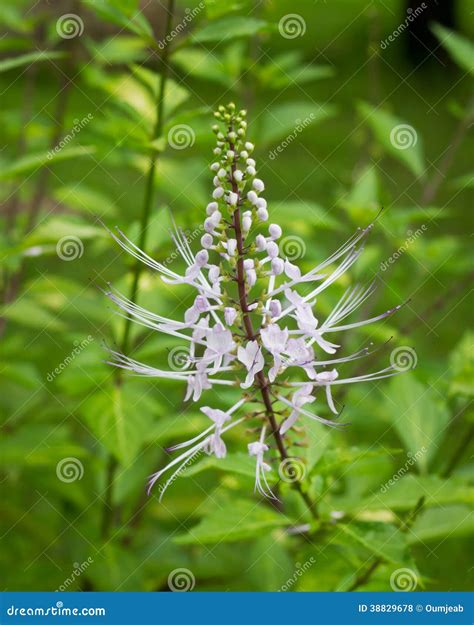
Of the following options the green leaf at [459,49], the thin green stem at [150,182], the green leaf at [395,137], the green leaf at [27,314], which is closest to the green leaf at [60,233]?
the thin green stem at [150,182]

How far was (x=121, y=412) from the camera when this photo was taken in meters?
3.59

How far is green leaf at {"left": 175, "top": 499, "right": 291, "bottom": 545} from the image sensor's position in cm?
290

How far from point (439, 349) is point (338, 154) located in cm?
428

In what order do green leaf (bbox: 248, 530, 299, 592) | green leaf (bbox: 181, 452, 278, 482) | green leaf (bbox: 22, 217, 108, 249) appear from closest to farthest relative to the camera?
green leaf (bbox: 181, 452, 278, 482), green leaf (bbox: 22, 217, 108, 249), green leaf (bbox: 248, 530, 299, 592)

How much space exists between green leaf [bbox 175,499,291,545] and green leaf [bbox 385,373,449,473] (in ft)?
2.91

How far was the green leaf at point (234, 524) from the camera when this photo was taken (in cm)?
290

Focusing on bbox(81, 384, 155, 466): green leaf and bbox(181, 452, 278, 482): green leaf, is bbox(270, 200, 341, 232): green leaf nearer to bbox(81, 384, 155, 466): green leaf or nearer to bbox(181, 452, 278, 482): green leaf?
bbox(81, 384, 155, 466): green leaf

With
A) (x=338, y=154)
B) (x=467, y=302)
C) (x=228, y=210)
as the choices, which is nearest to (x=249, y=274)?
(x=228, y=210)

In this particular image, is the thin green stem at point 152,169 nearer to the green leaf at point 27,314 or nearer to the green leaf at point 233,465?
the green leaf at point 233,465

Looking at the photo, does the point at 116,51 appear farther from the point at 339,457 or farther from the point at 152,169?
the point at 339,457

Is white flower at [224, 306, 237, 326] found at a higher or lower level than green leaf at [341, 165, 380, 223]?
lower

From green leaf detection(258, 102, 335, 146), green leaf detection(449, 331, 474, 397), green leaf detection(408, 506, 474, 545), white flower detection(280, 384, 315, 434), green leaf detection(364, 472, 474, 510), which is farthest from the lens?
green leaf detection(258, 102, 335, 146)

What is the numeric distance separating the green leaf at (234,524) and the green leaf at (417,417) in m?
0.89

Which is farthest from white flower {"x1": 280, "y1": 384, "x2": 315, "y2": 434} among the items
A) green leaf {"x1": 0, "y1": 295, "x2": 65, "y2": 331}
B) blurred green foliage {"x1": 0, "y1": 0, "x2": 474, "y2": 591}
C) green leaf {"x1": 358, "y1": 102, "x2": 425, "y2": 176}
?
green leaf {"x1": 358, "y1": 102, "x2": 425, "y2": 176}
